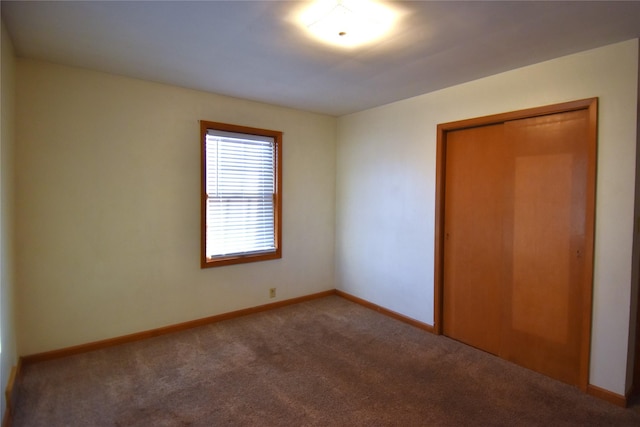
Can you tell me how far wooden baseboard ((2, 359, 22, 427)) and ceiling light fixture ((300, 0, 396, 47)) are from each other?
9.78 feet

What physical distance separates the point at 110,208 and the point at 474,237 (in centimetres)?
347

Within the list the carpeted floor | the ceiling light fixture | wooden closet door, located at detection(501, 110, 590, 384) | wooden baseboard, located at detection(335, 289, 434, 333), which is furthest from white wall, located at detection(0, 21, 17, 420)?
wooden closet door, located at detection(501, 110, 590, 384)

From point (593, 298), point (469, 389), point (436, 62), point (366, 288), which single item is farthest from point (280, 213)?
point (593, 298)

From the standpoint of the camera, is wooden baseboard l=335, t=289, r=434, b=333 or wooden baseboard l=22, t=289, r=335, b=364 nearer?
wooden baseboard l=22, t=289, r=335, b=364

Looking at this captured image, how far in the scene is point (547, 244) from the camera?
2795 mm

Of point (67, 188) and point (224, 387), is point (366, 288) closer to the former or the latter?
point (224, 387)

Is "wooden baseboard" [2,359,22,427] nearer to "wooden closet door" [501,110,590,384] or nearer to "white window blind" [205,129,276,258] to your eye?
"white window blind" [205,129,276,258]

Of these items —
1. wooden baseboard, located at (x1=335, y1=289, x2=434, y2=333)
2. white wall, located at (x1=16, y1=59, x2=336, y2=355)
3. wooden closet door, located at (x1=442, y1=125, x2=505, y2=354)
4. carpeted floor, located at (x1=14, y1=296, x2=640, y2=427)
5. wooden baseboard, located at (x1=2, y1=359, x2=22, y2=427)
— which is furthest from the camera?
wooden baseboard, located at (x1=335, y1=289, x2=434, y2=333)

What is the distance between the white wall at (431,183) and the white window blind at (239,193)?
112 centimetres

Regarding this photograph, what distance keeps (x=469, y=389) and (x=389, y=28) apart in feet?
8.66

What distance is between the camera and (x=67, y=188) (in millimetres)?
2973

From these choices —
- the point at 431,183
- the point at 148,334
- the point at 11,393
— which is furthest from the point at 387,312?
the point at 11,393

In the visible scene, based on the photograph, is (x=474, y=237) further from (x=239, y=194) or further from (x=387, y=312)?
(x=239, y=194)

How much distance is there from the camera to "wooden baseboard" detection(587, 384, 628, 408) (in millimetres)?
2367
